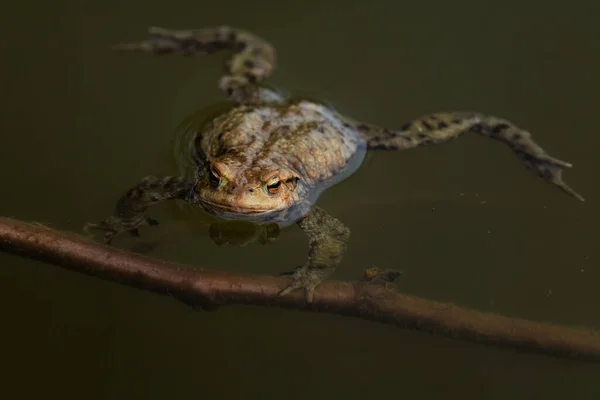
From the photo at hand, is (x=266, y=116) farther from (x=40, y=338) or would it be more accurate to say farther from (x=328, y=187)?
(x=40, y=338)

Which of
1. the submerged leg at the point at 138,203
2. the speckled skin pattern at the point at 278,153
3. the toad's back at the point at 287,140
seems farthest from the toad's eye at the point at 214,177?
the submerged leg at the point at 138,203

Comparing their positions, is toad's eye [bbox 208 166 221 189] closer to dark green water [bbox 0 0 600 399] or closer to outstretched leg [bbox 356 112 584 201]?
dark green water [bbox 0 0 600 399]

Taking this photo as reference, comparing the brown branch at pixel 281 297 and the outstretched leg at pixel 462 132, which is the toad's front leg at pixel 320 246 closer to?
the brown branch at pixel 281 297

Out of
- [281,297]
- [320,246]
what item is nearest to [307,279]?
[281,297]

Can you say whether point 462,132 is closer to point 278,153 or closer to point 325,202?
point 325,202

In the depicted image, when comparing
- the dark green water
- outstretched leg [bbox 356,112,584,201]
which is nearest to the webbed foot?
the dark green water
